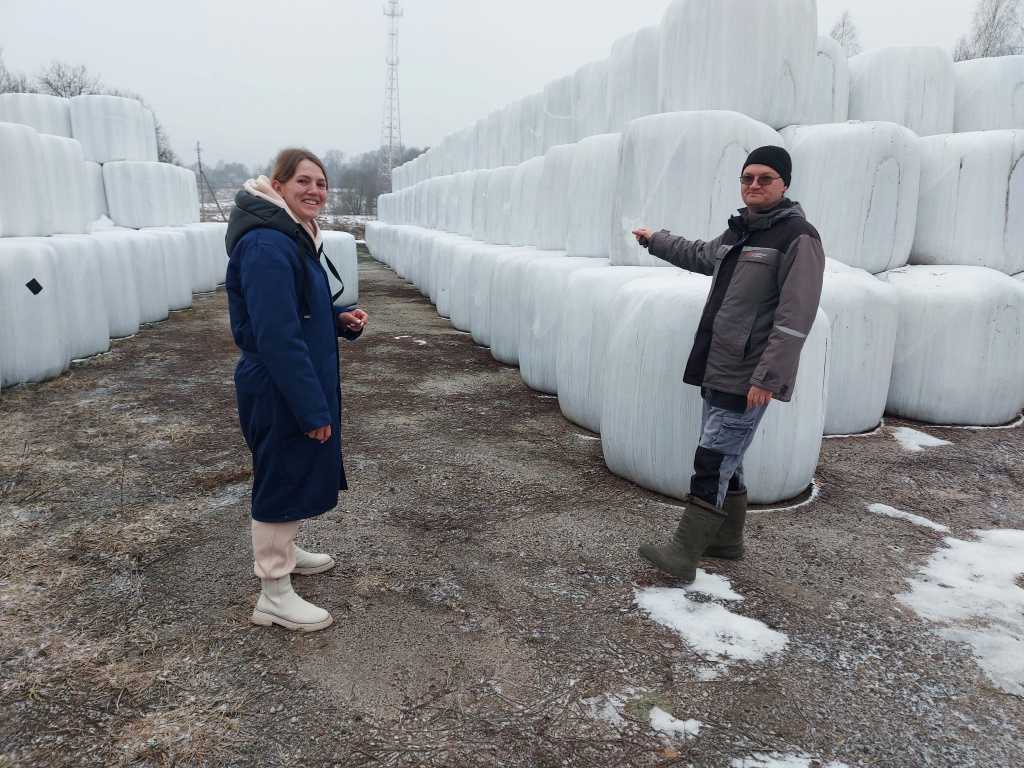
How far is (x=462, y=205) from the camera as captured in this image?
35.5 feet

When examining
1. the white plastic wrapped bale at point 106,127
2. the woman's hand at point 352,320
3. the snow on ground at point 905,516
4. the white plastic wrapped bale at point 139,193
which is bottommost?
the snow on ground at point 905,516

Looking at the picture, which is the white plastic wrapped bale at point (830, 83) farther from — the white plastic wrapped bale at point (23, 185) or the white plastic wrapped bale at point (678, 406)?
the white plastic wrapped bale at point (23, 185)

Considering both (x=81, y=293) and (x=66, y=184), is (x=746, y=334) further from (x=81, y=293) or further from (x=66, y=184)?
(x=66, y=184)

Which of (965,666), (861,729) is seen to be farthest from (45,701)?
(965,666)

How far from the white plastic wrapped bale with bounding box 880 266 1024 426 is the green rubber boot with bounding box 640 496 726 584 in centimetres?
319

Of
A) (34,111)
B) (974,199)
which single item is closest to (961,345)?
(974,199)

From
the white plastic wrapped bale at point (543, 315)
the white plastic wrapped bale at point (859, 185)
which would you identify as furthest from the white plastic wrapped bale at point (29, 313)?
the white plastic wrapped bale at point (859, 185)

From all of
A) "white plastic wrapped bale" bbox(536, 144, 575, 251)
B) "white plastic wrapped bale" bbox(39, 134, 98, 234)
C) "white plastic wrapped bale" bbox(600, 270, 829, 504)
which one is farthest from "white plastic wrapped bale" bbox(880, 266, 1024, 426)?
"white plastic wrapped bale" bbox(39, 134, 98, 234)

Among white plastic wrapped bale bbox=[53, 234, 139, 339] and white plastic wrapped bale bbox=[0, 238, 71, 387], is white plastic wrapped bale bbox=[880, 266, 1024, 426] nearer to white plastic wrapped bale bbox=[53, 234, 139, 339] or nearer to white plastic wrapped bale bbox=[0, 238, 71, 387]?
white plastic wrapped bale bbox=[0, 238, 71, 387]

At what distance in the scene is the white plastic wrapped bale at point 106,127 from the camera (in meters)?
10.9

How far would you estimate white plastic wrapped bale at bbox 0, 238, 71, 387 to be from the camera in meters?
5.55

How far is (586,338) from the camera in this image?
15.3 ft

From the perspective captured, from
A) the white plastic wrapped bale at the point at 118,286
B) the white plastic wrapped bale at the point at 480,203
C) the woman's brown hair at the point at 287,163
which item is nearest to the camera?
the woman's brown hair at the point at 287,163

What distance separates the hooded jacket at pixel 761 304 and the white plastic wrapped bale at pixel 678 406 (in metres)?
0.60
